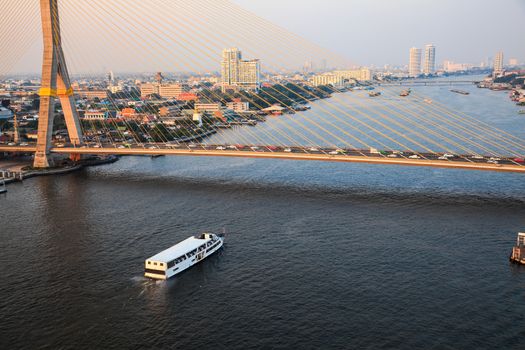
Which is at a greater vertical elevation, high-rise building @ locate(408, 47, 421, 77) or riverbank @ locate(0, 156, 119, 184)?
high-rise building @ locate(408, 47, 421, 77)

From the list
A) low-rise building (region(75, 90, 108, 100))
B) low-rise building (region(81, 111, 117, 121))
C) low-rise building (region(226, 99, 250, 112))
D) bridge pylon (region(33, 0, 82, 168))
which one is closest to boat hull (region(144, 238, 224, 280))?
bridge pylon (region(33, 0, 82, 168))

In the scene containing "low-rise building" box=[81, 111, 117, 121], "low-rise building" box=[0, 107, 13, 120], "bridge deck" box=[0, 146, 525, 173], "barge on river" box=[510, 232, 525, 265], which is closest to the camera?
"barge on river" box=[510, 232, 525, 265]

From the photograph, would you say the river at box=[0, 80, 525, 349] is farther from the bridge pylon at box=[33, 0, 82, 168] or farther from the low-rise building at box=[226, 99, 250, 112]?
the low-rise building at box=[226, 99, 250, 112]

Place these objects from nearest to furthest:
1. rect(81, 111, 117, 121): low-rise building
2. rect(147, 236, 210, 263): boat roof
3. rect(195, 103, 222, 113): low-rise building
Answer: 1. rect(147, 236, 210, 263): boat roof
2. rect(81, 111, 117, 121): low-rise building
3. rect(195, 103, 222, 113): low-rise building

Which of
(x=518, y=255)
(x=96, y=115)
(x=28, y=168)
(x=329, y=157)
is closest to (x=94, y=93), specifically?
(x=96, y=115)

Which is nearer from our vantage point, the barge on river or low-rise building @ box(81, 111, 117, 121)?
the barge on river

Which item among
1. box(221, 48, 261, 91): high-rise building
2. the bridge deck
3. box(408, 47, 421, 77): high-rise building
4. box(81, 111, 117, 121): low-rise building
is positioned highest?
box(408, 47, 421, 77): high-rise building

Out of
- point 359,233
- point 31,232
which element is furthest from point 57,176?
point 359,233

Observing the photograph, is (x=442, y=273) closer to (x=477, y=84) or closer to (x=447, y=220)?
(x=447, y=220)
